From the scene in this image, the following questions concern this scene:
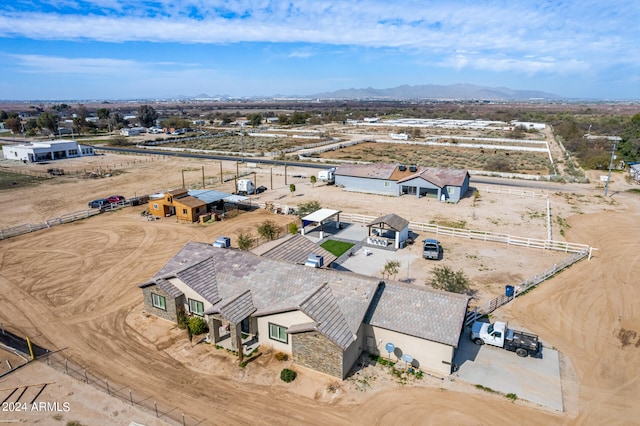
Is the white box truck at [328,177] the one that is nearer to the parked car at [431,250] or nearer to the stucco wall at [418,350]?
the parked car at [431,250]

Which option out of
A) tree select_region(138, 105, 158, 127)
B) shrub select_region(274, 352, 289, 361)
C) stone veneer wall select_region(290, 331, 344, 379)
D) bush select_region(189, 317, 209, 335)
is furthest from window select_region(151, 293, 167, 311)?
tree select_region(138, 105, 158, 127)

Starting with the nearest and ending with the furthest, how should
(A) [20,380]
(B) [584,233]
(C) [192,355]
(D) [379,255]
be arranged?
(A) [20,380] → (C) [192,355] → (D) [379,255] → (B) [584,233]

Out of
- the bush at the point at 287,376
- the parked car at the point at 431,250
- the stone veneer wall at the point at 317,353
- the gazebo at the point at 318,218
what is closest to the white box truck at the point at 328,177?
the gazebo at the point at 318,218

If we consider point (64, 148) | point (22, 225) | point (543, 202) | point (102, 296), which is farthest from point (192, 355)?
point (64, 148)

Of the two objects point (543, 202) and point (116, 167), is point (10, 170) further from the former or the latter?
point (543, 202)

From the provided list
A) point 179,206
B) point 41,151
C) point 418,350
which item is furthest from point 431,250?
point 41,151

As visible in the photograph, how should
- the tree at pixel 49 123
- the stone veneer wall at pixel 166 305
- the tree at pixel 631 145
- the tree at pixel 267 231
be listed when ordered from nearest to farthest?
the stone veneer wall at pixel 166 305, the tree at pixel 267 231, the tree at pixel 631 145, the tree at pixel 49 123
